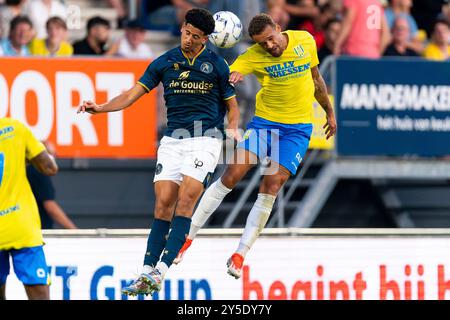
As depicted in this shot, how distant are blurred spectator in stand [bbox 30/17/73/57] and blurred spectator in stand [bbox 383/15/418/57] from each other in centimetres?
435

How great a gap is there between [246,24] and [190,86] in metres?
5.32

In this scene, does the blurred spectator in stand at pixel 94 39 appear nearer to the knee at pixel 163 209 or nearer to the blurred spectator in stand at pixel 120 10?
the blurred spectator in stand at pixel 120 10

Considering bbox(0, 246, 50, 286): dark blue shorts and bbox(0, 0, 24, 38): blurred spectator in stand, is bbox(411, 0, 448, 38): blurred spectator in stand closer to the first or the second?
bbox(0, 0, 24, 38): blurred spectator in stand

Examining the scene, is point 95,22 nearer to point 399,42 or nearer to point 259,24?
point 399,42

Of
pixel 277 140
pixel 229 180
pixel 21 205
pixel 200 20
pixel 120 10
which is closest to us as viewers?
pixel 21 205

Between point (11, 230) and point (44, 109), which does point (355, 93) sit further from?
point (11, 230)

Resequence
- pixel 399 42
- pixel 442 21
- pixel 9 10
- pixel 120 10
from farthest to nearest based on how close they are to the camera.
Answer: pixel 120 10 < pixel 442 21 < pixel 399 42 < pixel 9 10

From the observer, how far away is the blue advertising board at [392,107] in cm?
1806

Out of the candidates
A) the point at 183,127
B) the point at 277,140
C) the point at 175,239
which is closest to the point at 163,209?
the point at 175,239

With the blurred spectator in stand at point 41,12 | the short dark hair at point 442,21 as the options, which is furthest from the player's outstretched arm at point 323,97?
the short dark hair at point 442,21

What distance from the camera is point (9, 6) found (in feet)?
61.2

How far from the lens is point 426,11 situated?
21.0m

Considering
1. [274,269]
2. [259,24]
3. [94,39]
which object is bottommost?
[274,269]

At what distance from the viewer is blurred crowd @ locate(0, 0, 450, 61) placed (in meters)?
17.9
